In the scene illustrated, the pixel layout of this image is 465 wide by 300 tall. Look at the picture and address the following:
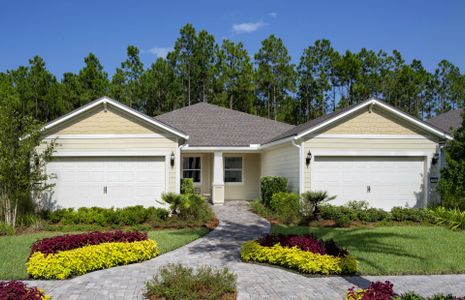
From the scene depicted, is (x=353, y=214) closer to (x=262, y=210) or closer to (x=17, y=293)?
(x=262, y=210)

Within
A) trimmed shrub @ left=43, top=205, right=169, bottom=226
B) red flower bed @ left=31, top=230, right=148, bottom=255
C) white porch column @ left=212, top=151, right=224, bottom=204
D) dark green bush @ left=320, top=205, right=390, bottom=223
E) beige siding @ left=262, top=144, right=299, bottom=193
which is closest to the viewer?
red flower bed @ left=31, top=230, right=148, bottom=255

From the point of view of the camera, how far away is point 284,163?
1897 cm

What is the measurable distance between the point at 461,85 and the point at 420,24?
1321 inches

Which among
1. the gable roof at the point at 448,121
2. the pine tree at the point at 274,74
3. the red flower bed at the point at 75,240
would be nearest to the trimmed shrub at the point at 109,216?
the red flower bed at the point at 75,240

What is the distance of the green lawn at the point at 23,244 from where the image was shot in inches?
348

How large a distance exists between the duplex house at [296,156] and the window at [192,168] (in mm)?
5730

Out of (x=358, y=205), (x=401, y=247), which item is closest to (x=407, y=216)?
(x=358, y=205)

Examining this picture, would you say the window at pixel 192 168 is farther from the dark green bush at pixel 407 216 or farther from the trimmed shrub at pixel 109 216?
the dark green bush at pixel 407 216

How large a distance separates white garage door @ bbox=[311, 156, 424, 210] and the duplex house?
0.13 ft

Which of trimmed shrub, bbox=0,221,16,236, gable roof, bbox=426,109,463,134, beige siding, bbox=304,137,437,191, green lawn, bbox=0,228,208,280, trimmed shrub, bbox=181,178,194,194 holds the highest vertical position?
gable roof, bbox=426,109,463,134

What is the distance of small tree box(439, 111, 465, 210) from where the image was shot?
1525 centimetres

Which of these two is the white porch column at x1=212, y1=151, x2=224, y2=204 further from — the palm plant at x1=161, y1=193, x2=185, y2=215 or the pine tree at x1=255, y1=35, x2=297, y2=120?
the pine tree at x1=255, y1=35, x2=297, y2=120

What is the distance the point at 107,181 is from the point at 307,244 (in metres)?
9.85

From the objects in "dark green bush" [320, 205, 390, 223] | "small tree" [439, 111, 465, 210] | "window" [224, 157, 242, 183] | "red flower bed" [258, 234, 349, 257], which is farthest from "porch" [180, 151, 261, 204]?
"red flower bed" [258, 234, 349, 257]
